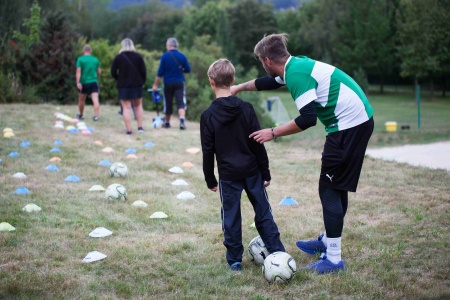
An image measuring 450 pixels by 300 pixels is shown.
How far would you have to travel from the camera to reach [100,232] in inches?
217

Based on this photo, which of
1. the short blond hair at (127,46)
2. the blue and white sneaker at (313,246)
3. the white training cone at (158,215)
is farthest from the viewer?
the short blond hair at (127,46)

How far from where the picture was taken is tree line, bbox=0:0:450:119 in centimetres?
2003

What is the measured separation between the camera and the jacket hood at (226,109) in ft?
14.4

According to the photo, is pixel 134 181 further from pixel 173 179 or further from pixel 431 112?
pixel 431 112

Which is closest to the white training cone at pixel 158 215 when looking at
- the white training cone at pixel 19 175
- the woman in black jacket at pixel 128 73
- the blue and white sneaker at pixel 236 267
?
the blue and white sneaker at pixel 236 267

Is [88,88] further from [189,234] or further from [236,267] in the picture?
[236,267]

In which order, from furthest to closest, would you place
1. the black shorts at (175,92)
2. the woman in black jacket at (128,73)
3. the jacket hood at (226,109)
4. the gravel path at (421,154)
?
the black shorts at (175,92), the woman in black jacket at (128,73), the gravel path at (421,154), the jacket hood at (226,109)

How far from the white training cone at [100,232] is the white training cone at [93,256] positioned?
63cm

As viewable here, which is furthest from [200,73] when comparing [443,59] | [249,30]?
[249,30]

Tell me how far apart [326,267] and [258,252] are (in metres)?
0.61

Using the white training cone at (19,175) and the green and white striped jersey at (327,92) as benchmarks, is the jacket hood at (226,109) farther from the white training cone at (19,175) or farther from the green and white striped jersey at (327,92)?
the white training cone at (19,175)

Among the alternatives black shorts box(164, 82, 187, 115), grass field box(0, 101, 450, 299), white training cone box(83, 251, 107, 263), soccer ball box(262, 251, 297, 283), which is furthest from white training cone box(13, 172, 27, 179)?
black shorts box(164, 82, 187, 115)

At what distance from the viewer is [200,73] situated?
21.3m

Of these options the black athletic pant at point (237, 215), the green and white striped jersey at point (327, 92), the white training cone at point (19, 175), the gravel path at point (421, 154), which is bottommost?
the gravel path at point (421, 154)
